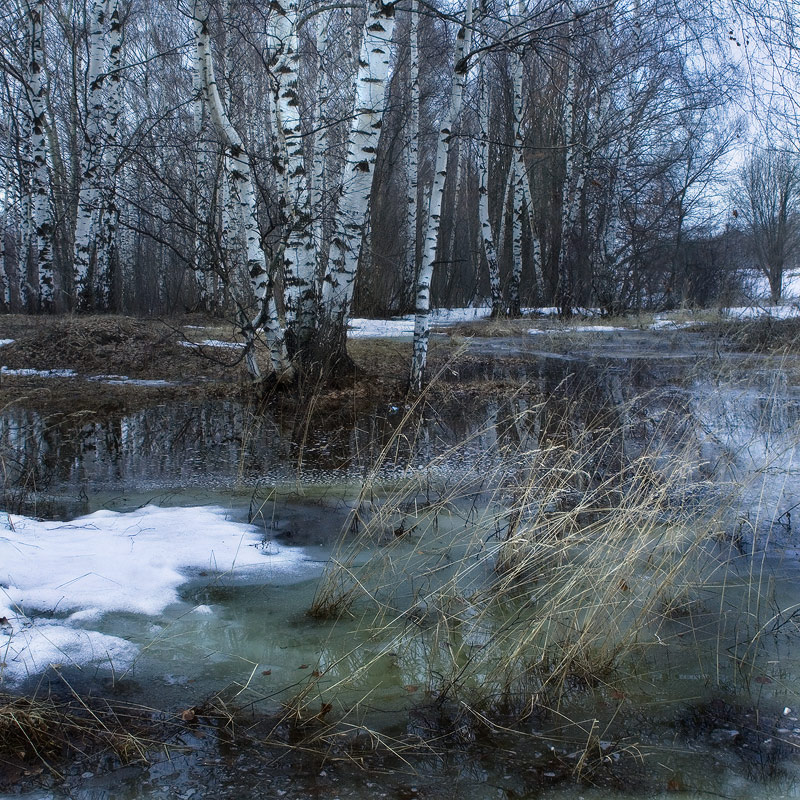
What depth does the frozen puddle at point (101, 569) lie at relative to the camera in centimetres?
325

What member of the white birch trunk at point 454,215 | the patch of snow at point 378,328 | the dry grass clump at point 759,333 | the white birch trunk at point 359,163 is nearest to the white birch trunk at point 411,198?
the patch of snow at point 378,328

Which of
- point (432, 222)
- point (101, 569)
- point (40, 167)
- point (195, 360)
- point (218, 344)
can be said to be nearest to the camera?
point (101, 569)

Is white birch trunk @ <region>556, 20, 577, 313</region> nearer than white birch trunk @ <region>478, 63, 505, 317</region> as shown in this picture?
No

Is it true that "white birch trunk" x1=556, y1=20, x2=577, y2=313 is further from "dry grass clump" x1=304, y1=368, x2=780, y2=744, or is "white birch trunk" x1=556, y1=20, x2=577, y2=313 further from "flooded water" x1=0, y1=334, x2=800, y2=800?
"dry grass clump" x1=304, y1=368, x2=780, y2=744

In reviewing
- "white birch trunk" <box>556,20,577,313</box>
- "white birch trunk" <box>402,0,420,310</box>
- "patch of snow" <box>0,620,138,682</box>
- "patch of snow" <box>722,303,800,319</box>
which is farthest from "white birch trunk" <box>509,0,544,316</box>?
"patch of snow" <box>0,620,138,682</box>

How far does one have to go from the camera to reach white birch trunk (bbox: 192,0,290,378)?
25.1ft

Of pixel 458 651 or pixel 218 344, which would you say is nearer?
pixel 458 651

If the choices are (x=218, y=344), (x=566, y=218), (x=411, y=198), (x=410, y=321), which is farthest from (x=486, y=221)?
(x=218, y=344)

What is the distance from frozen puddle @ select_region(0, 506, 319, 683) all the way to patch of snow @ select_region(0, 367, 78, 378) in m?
5.20

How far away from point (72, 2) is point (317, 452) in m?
16.6

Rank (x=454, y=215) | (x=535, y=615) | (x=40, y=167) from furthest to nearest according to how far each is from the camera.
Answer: (x=454, y=215) → (x=40, y=167) → (x=535, y=615)

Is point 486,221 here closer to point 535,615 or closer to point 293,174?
point 293,174

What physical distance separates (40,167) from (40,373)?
224 inches

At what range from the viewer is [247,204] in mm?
7957
